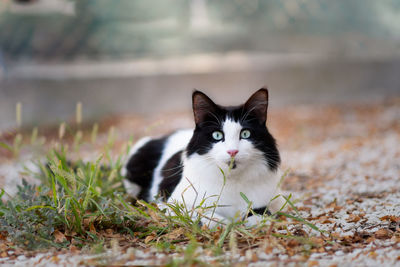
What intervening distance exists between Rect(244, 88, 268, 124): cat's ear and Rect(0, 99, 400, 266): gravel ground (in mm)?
418

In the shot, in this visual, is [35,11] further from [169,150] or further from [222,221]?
[222,221]

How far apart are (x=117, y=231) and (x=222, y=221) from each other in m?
0.61

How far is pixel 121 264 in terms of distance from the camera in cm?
193

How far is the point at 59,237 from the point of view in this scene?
7.63 feet

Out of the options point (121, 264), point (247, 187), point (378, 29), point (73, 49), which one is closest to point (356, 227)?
point (247, 187)

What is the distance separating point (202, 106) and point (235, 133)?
24cm

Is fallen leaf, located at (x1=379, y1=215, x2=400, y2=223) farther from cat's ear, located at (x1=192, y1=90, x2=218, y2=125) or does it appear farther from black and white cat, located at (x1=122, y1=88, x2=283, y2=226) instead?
cat's ear, located at (x1=192, y1=90, x2=218, y2=125)

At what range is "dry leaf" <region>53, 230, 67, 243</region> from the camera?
7.55 feet

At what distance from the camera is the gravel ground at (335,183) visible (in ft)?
6.65

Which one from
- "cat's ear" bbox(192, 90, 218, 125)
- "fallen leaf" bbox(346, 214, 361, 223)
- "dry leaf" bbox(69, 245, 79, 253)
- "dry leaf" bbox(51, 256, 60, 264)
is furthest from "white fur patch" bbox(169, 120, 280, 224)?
"dry leaf" bbox(51, 256, 60, 264)

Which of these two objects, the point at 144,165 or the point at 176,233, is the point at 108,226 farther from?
the point at 144,165

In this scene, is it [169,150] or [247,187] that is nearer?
[247,187]

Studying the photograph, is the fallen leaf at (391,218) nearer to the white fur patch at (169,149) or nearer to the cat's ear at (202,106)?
the cat's ear at (202,106)

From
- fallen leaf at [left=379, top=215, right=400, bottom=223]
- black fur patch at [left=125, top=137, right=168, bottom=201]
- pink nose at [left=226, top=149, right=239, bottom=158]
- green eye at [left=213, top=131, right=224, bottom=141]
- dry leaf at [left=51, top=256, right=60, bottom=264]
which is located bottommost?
dry leaf at [left=51, top=256, right=60, bottom=264]
